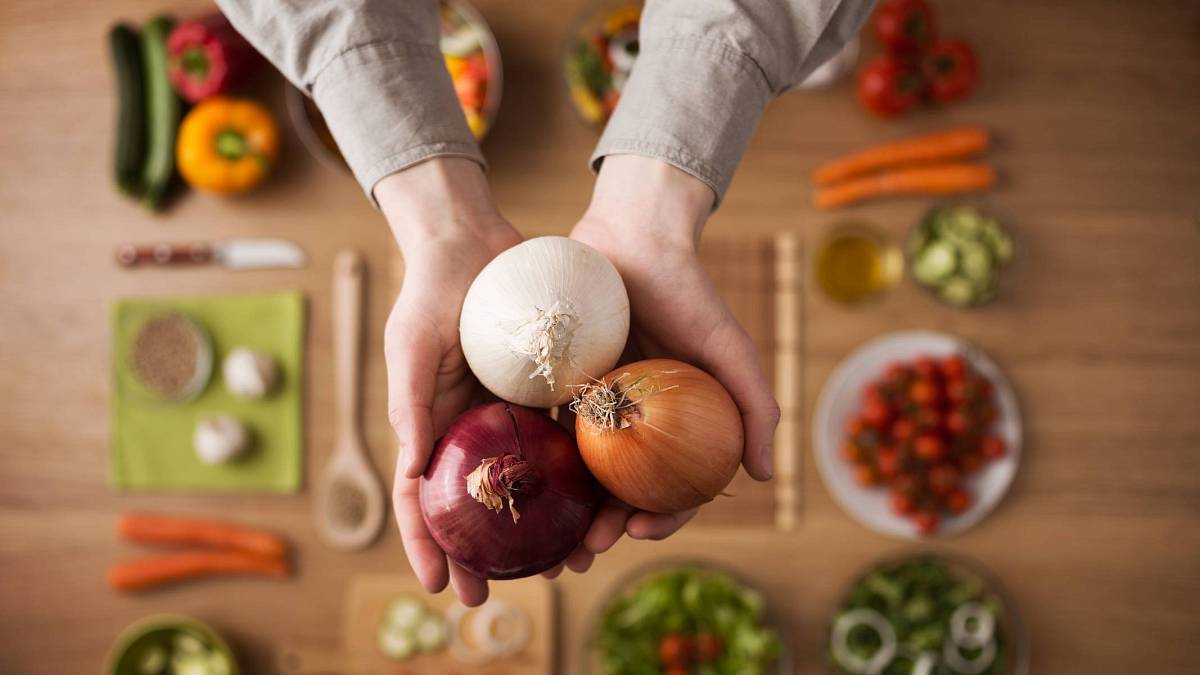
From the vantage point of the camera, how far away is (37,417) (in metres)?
1.62

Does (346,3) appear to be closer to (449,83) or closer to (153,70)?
(449,83)

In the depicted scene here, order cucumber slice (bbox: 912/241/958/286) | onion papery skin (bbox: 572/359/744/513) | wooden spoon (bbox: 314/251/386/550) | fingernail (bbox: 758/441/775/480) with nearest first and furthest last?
onion papery skin (bbox: 572/359/744/513) → fingernail (bbox: 758/441/775/480) → cucumber slice (bbox: 912/241/958/286) → wooden spoon (bbox: 314/251/386/550)

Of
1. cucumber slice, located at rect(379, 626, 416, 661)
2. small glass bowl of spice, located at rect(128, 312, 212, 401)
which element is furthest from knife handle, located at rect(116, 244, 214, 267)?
cucumber slice, located at rect(379, 626, 416, 661)

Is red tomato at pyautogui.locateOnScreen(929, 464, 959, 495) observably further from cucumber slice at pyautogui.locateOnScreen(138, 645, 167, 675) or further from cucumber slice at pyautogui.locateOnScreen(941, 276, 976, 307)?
cucumber slice at pyautogui.locateOnScreen(138, 645, 167, 675)

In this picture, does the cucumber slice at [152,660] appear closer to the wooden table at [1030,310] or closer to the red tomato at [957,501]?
the wooden table at [1030,310]

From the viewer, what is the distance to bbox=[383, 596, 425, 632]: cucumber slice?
1.50m

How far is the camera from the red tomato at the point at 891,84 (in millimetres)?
1452

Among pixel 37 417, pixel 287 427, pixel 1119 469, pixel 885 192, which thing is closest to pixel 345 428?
pixel 287 427

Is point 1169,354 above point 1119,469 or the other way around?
above

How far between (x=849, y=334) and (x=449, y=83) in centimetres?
90

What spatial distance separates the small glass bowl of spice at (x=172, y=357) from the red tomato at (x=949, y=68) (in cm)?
148

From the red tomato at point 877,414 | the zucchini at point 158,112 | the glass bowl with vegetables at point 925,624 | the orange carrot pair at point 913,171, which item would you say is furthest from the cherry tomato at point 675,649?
the zucchini at point 158,112

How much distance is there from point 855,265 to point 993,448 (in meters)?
0.42

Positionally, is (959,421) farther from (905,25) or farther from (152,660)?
(152,660)
